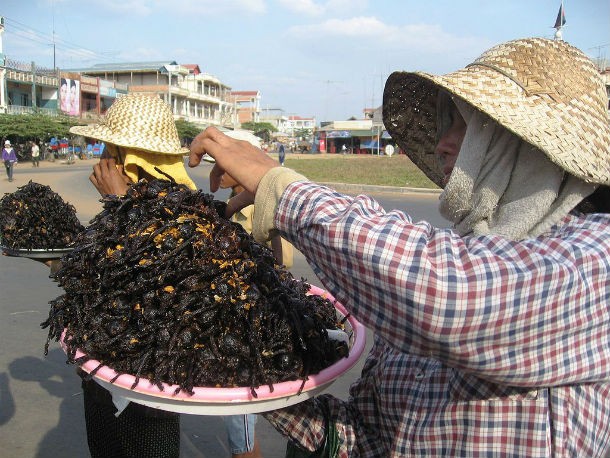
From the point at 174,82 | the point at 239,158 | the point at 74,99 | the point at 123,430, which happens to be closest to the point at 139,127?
the point at 123,430

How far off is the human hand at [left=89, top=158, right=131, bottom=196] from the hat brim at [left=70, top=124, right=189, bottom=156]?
0.49 feet

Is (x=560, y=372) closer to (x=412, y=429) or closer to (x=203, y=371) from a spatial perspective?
(x=412, y=429)

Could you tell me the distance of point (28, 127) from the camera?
3881 centimetres

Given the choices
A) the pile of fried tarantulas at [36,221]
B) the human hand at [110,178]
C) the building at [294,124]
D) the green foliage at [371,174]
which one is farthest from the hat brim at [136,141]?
the building at [294,124]

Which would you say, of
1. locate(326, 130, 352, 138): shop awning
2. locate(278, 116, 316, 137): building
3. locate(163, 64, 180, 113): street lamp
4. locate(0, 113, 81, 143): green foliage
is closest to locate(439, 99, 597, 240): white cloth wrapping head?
locate(0, 113, 81, 143): green foliage

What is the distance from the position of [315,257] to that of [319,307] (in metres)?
0.59

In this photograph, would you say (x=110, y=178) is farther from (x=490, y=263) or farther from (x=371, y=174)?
(x=371, y=174)

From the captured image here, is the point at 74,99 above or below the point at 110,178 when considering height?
above

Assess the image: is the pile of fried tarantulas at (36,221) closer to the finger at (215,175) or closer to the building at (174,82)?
the finger at (215,175)

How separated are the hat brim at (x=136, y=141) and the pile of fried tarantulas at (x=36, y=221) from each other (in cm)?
57

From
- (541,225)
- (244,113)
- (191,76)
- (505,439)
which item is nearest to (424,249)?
(541,225)

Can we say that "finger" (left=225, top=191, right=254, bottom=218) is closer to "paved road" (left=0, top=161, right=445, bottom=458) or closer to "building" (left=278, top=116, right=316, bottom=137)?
"paved road" (left=0, top=161, right=445, bottom=458)

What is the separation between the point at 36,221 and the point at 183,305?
2.14m

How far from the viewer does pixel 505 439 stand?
1.18 meters
